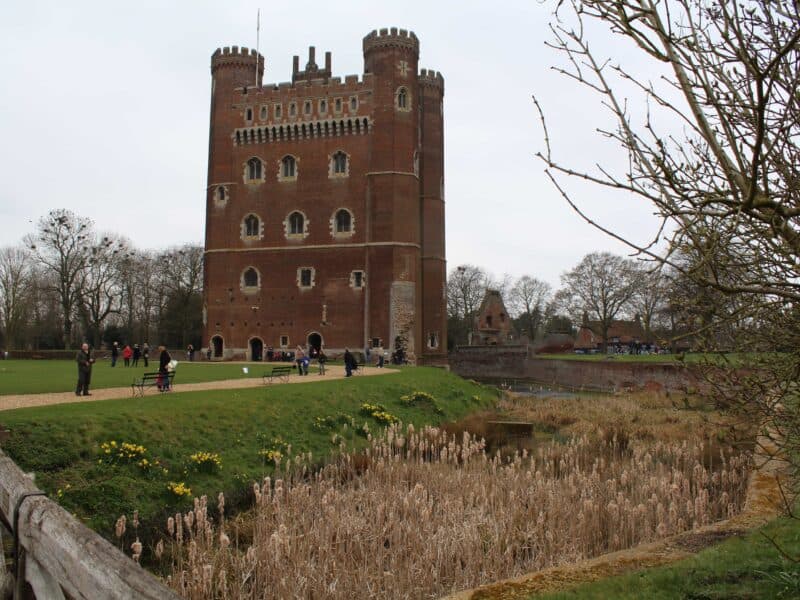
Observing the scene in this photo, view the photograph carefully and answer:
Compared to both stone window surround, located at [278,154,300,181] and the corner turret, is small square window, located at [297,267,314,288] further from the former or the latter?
the corner turret

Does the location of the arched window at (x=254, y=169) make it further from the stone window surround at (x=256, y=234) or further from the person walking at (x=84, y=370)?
the person walking at (x=84, y=370)

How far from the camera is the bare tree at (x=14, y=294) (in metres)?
47.0

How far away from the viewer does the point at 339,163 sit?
39.7m

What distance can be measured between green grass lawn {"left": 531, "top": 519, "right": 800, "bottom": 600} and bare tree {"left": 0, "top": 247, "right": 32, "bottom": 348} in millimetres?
48678

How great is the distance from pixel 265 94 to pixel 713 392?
3923 centimetres

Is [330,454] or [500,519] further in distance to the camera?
[330,454]

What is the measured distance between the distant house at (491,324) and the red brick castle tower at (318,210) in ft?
77.0

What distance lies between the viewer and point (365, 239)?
3844cm

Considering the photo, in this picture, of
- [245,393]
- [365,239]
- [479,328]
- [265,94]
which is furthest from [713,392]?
[479,328]

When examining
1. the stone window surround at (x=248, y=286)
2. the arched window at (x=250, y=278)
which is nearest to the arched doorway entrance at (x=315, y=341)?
the stone window surround at (x=248, y=286)

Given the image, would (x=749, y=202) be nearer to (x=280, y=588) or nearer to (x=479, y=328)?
(x=280, y=588)

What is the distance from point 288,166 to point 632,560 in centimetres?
3685

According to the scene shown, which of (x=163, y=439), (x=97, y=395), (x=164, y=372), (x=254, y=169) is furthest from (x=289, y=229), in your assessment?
(x=163, y=439)

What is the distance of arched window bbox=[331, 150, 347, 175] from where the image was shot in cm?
3950
